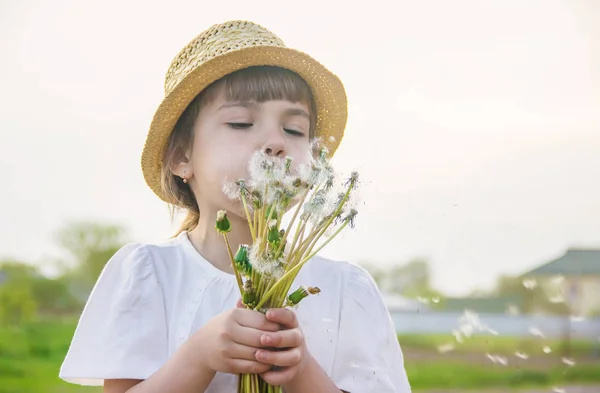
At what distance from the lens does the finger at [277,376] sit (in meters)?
1.37

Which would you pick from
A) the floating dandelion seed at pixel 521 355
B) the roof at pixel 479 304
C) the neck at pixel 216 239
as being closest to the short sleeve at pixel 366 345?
the neck at pixel 216 239

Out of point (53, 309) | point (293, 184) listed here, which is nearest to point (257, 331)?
point (293, 184)

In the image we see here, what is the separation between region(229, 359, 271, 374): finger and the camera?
1354 millimetres

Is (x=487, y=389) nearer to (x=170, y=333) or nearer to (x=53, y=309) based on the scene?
(x=53, y=309)

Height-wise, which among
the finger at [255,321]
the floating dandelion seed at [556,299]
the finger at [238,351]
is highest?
the floating dandelion seed at [556,299]

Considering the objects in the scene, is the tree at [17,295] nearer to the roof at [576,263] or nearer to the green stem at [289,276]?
the roof at [576,263]

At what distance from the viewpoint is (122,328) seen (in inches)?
66.6

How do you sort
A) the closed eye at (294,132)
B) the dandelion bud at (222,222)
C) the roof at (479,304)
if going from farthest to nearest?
1. the roof at (479,304)
2. the closed eye at (294,132)
3. the dandelion bud at (222,222)

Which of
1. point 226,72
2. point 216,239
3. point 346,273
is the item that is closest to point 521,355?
point 346,273

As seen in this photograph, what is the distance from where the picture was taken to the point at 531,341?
14789 millimetres

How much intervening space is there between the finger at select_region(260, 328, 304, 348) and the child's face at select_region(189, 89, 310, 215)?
1.37 ft

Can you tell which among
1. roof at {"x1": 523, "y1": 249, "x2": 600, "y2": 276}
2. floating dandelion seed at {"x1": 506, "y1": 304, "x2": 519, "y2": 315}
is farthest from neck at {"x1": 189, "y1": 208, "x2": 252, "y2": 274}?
floating dandelion seed at {"x1": 506, "y1": 304, "x2": 519, "y2": 315}

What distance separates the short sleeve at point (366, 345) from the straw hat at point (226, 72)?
391 millimetres

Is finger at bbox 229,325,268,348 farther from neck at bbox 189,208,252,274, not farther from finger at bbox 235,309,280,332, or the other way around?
neck at bbox 189,208,252,274
